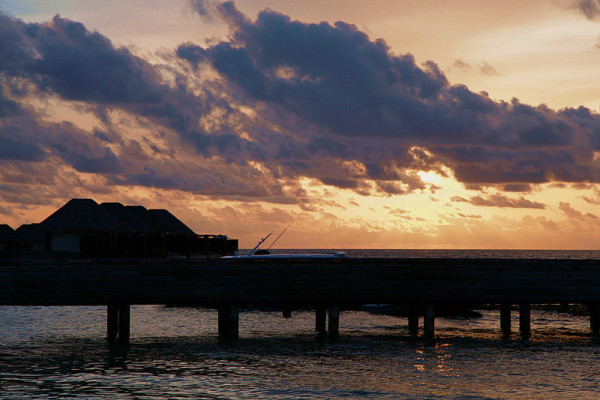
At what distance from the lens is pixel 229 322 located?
38.3 m

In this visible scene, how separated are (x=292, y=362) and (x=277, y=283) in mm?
6458

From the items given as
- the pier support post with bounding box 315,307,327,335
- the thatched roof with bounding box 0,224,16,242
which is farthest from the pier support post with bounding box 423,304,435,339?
the thatched roof with bounding box 0,224,16,242

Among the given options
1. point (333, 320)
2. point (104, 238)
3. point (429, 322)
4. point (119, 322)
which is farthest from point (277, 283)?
point (104, 238)

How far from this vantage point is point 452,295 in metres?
37.1

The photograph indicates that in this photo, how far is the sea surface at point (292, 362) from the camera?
24.7 meters

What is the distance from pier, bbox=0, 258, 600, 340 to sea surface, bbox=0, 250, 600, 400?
240 centimetres

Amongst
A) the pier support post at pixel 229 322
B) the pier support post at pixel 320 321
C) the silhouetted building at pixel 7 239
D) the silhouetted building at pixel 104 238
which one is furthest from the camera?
the silhouetted building at pixel 7 239

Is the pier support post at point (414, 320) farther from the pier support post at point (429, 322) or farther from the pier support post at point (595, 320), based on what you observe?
the pier support post at point (595, 320)

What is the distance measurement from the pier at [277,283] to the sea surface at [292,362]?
7.86 ft

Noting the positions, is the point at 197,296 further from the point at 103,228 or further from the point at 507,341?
the point at 103,228

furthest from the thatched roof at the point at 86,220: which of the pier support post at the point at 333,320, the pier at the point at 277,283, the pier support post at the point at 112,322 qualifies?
the pier support post at the point at 333,320

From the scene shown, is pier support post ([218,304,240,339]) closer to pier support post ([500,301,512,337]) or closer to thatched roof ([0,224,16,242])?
pier support post ([500,301,512,337])

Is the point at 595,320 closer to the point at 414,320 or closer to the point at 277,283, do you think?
the point at 414,320

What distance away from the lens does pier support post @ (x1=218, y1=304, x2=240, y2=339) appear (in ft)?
125
